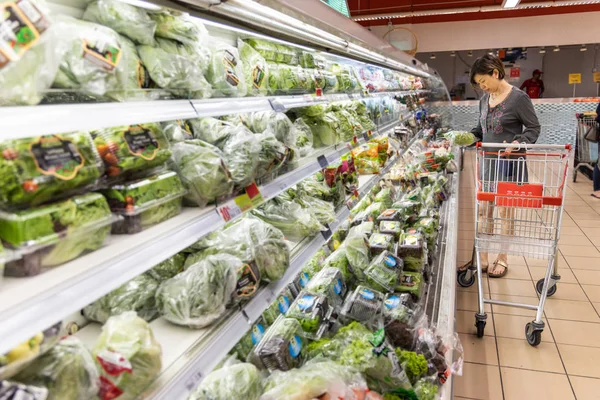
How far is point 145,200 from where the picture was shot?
3.91 ft

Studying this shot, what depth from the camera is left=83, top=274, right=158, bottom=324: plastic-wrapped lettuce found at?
4.47 ft

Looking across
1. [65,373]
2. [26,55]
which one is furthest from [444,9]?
[65,373]

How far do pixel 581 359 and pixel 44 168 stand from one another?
10.8 feet

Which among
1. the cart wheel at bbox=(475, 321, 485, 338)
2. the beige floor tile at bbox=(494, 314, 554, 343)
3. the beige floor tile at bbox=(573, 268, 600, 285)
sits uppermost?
the cart wheel at bbox=(475, 321, 485, 338)

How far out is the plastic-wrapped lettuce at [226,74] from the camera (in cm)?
158

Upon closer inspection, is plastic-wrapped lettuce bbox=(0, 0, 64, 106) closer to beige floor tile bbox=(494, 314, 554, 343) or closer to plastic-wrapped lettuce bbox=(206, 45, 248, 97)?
plastic-wrapped lettuce bbox=(206, 45, 248, 97)

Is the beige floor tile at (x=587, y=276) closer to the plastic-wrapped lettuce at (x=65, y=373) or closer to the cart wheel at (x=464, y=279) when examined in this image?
the cart wheel at (x=464, y=279)

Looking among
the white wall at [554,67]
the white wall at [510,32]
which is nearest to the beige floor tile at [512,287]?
the white wall at [510,32]

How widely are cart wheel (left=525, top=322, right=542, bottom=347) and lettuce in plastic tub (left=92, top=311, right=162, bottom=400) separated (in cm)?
276

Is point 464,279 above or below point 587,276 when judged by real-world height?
above

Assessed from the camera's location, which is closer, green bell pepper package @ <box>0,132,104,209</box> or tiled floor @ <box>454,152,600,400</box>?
green bell pepper package @ <box>0,132,104,209</box>

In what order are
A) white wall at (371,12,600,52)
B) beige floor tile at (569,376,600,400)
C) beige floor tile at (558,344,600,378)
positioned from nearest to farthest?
beige floor tile at (569,376,600,400) < beige floor tile at (558,344,600,378) < white wall at (371,12,600,52)

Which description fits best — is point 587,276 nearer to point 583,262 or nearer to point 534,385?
point 583,262

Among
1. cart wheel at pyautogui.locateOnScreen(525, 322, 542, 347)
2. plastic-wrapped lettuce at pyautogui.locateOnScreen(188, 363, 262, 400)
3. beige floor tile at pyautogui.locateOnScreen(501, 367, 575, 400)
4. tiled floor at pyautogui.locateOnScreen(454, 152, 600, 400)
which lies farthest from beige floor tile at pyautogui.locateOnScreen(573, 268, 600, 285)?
plastic-wrapped lettuce at pyautogui.locateOnScreen(188, 363, 262, 400)
